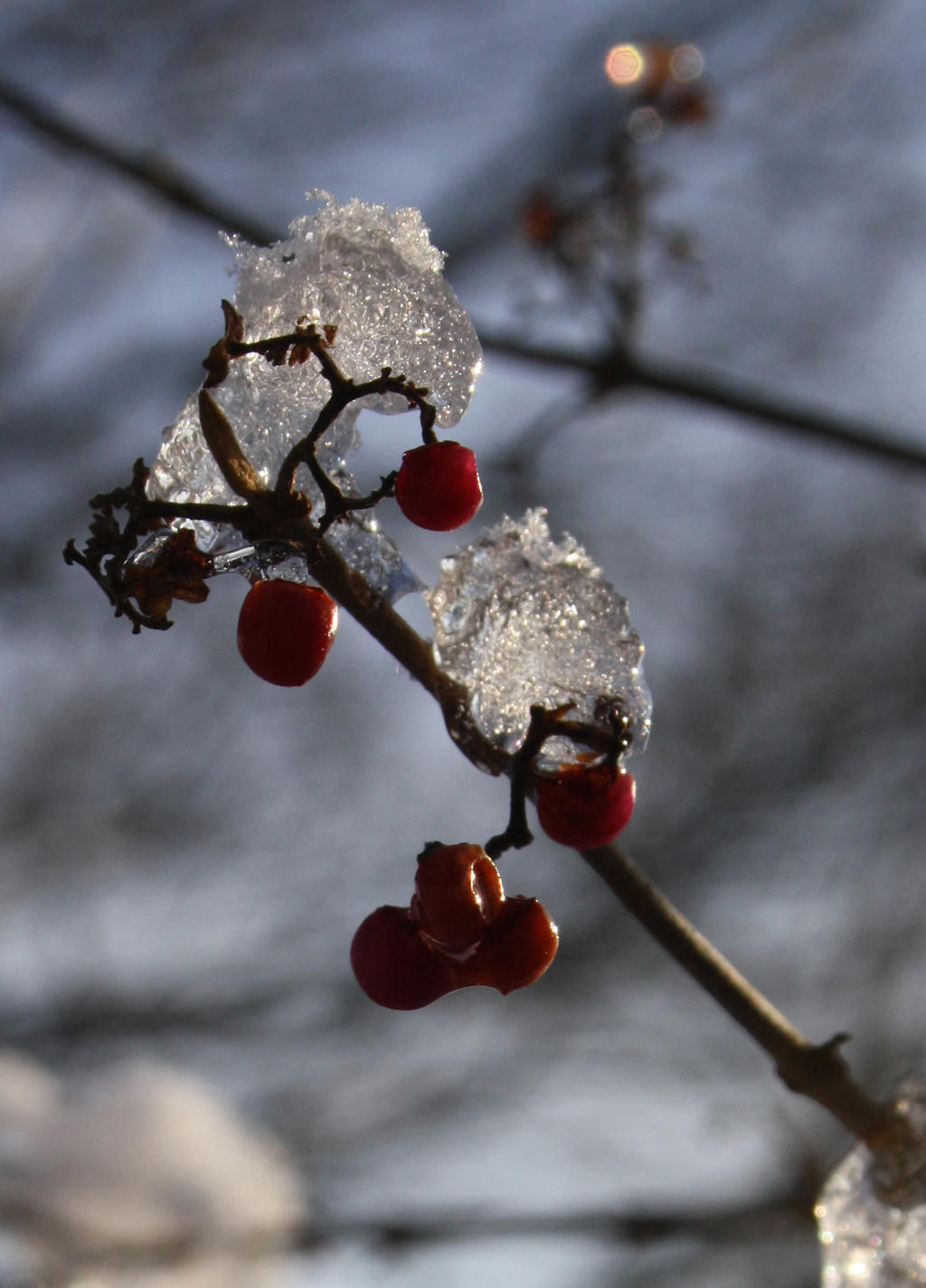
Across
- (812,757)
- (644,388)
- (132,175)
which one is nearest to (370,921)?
(644,388)

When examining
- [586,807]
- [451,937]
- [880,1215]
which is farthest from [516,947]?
[880,1215]

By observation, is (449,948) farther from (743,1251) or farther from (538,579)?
(743,1251)

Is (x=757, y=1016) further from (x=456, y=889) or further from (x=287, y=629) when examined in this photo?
(x=287, y=629)

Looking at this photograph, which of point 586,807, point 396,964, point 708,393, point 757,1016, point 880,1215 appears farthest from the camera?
point 708,393

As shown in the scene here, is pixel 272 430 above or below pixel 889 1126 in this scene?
above

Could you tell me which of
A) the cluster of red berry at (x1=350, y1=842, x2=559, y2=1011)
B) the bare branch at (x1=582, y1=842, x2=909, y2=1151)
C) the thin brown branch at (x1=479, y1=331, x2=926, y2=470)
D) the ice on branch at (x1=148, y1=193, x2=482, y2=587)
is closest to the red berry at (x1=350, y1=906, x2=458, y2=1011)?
the cluster of red berry at (x1=350, y1=842, x2=559, y2=1011)

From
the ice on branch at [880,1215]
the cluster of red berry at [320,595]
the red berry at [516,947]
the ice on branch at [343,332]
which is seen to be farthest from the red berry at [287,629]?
the ice on branch at [880,1215]
